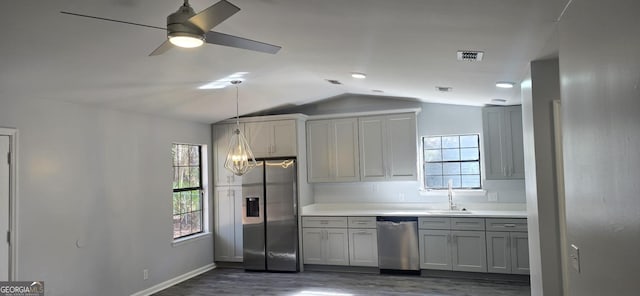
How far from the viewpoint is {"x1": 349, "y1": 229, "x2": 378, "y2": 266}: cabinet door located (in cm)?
579

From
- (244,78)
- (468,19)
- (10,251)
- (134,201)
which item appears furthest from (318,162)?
(468,19)

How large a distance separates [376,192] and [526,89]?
3.28 meters

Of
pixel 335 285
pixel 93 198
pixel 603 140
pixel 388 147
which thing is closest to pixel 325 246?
pixel 335 285

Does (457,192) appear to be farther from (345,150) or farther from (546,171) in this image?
(546,171)

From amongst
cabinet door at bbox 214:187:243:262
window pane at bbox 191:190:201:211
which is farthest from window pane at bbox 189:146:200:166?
cabinet door at bbox 214:187:243:262

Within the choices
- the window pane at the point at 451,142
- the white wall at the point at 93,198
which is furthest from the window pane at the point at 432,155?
the white wall at the point at 93,198

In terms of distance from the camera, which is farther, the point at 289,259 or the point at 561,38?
the point at 289,259

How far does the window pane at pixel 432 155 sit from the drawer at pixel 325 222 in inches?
61.3

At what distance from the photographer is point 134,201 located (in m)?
5.10

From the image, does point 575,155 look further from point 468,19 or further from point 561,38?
point 468,19

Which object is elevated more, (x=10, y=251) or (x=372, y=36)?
(x=372, y=36)

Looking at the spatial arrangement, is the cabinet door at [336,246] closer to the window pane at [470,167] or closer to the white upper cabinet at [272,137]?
the white upper cabinet at [272,137]

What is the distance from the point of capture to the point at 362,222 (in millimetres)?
5875

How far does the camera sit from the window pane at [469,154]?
597 cm
